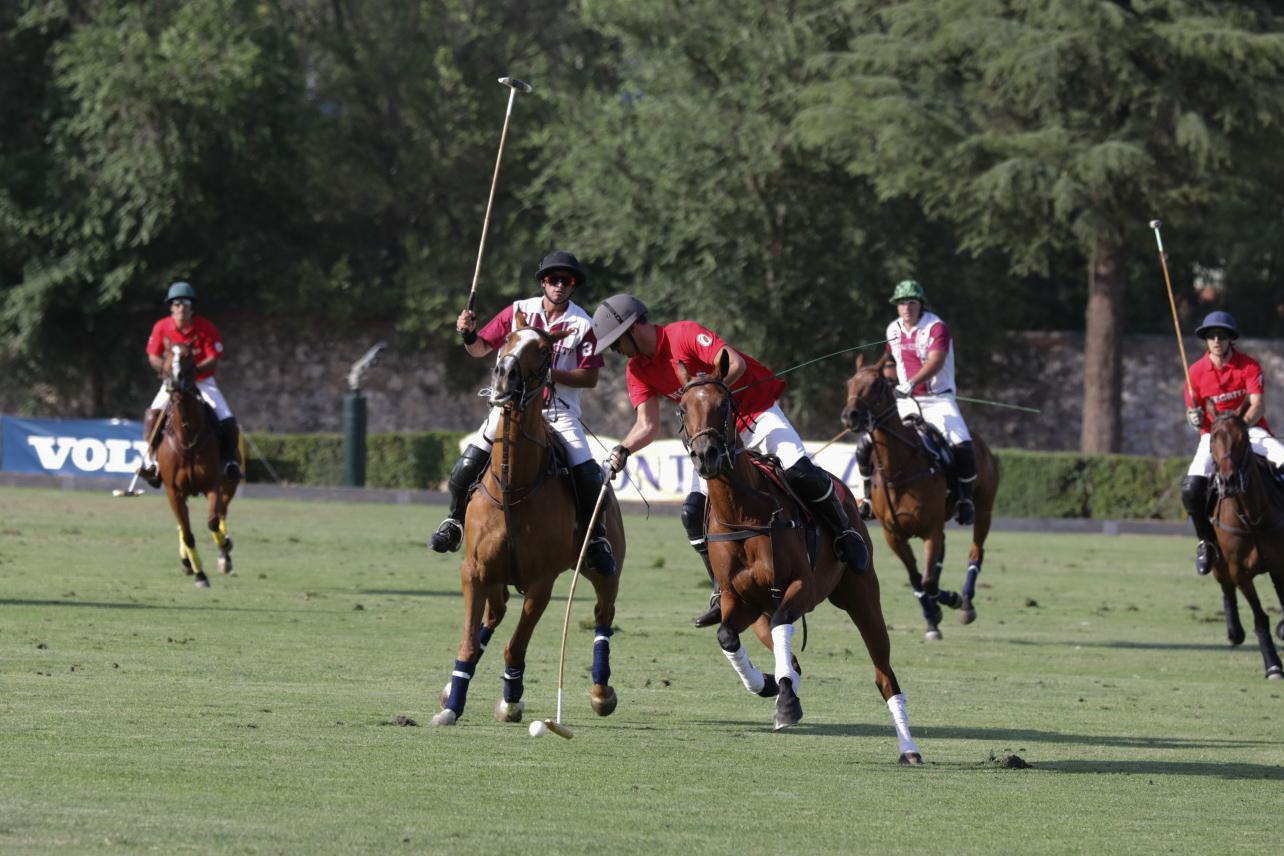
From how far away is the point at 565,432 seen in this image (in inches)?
420

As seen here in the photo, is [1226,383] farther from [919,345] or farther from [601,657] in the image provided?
[601,657]

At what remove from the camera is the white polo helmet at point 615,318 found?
392 inches

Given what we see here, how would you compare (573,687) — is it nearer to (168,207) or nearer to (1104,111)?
(1104,111)

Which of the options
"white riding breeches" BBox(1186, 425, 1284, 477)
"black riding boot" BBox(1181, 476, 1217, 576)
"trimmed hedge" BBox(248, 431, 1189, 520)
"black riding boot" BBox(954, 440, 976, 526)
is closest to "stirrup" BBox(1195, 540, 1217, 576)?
"black riding boot" BBox(1181, 476, 1217, 576)

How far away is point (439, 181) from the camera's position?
144 feet

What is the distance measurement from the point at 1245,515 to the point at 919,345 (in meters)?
3.14

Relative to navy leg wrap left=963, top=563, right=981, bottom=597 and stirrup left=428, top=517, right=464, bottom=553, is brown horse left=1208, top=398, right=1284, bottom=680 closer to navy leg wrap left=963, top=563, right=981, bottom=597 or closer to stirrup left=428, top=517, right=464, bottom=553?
navy leg wrap left=963, top=563, right=981, bottom=597

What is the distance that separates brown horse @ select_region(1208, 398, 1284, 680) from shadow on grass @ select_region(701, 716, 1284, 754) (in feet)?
11.6

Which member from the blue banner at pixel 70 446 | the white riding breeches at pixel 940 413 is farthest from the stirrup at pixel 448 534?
the blue banner at pixel 70 446

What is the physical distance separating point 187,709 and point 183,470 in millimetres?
7866

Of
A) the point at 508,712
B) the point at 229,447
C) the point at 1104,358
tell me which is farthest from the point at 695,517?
the point at 1104,358

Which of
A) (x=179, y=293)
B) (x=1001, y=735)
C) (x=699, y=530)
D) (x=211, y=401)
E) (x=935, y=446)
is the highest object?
(x=179, y=293)

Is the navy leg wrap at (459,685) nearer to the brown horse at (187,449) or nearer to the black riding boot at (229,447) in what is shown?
the brown horse at (187,449)

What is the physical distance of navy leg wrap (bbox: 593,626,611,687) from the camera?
34.3 feet
